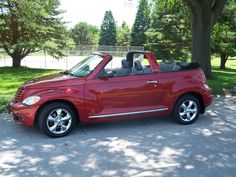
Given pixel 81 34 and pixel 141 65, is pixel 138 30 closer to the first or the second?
pixel 81 34

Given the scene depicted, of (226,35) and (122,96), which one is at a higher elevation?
(226,35)

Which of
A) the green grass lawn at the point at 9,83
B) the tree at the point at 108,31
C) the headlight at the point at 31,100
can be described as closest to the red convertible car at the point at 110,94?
the headlight at the point at 31,100

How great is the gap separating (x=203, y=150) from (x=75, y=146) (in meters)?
2.16

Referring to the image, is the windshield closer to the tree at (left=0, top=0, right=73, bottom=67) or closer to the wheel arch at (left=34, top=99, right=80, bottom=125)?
the wheel arch at (left=34, top=99, right=80, bottom=125)

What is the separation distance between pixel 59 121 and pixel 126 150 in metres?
1.50

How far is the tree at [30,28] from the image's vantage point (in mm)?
24175

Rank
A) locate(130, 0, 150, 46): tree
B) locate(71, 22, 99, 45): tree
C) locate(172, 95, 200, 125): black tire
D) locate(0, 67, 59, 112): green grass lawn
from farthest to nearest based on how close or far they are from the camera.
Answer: locate(71, 22, 99, 45): tree, locate(130, 0, 150, 46): tree, locate(0, 67, 59, 112): green grass lawn, locate(172, 95, 200, 125): black tire

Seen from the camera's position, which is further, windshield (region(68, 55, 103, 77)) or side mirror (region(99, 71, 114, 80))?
windshield (region(68, 55, 103, 77))

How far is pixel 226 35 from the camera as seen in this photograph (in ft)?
80.7

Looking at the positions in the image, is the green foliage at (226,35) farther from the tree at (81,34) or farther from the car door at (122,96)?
the tree at (81,34)

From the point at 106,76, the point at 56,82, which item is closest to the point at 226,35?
the point at 106,76

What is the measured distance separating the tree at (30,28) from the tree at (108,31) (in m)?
62.3

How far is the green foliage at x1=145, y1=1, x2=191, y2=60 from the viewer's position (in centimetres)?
2692

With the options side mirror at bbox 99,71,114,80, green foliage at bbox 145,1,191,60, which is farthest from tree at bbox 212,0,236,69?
side mirror at bbox 99,71,114,80
